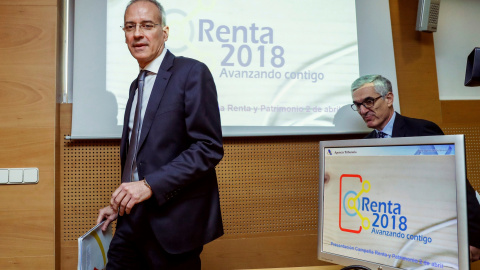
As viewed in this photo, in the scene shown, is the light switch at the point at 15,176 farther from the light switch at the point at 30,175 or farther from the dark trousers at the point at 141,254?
the dark trousers at the point at 141,254

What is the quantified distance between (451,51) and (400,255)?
8.61ft

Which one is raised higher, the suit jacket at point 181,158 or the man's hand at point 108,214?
the suit jacket at point 181,158

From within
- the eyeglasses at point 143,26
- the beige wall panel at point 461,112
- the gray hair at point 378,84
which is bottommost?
the beige wall panel at point 461,112

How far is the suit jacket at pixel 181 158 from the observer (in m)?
1.20

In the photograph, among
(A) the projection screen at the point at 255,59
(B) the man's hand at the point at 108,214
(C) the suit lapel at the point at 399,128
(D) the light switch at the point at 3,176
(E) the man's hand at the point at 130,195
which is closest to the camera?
(E) the man's hand at the point at 130,195

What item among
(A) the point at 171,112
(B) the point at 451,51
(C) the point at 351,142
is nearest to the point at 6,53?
(A) the point at 171,112

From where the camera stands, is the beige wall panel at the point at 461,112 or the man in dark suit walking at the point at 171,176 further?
the beige wall panel at the point at 461,112

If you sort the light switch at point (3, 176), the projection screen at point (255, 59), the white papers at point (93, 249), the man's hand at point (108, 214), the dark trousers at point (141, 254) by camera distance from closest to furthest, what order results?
the white papers at point (93, 249)
the dark trousers at point (141, 254)
the man's hand at point (108, 214)
the light switch at point (3, 176)
the projection screen at point (255, 59)

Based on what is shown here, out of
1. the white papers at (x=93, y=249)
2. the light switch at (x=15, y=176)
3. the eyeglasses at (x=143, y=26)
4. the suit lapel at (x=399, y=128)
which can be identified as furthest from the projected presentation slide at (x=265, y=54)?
the white papers at (x=93, y=249)

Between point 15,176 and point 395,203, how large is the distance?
224cm

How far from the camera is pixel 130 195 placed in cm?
113

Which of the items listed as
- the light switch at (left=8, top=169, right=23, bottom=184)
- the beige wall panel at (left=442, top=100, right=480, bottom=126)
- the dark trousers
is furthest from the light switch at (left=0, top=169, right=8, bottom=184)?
the beige wall panel at (left=442, top=100, right=480, bottom=126)

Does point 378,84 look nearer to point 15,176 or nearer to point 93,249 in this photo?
point 93,249

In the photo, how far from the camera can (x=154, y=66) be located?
4.61 feet
